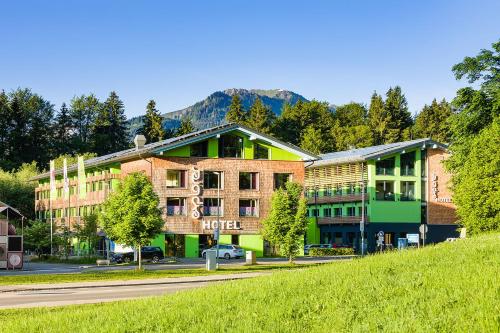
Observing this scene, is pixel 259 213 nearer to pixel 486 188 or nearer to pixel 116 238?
pixel 116 238

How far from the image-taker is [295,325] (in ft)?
40.7

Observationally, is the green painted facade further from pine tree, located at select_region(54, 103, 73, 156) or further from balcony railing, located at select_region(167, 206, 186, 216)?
pine tree, located at select_region(54, 103, 73, 156)

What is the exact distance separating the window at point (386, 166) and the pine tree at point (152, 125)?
54936 mm

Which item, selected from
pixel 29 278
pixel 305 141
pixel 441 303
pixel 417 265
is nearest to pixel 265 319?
pixel 441 303

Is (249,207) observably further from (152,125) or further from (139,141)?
(152,125)

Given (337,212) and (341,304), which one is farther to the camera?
(337,212)

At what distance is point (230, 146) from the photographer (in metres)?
76.9

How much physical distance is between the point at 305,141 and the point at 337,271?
109607 mm

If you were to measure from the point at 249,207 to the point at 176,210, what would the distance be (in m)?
7.75

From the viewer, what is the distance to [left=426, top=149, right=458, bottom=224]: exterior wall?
304 feet

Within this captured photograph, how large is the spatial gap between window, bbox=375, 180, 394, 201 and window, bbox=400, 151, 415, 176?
2.27 metres

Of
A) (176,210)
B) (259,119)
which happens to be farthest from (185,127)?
(176,210)

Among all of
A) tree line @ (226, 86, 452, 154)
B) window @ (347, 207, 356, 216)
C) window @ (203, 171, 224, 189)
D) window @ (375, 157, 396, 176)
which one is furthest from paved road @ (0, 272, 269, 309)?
tree line @ (226, 86, 452, 154)

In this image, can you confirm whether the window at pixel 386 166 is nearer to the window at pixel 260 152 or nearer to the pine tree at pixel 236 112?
the window at pixel 260 152
